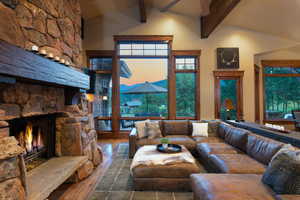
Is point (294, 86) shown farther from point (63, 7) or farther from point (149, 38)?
point (63, 7)

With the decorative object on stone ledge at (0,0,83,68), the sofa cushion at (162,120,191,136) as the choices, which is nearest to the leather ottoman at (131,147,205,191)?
the sofa cushion at (162,120,191,136)

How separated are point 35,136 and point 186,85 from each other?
493 centimetres

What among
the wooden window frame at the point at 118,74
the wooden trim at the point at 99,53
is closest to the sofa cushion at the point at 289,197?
the wooden window frame at the point at 118,74

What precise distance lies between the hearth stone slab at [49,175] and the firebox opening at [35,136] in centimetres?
18

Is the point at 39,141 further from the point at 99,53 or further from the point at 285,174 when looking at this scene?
the point at 99,53

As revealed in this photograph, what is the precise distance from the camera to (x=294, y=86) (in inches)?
265

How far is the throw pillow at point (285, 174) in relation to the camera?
4.83 feet

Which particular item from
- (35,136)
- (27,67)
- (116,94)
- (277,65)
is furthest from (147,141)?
(277,65)

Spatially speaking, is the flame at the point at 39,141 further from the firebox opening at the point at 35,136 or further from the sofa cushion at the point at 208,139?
the sofa cushion at the point at 208,139

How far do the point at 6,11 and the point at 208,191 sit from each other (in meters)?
2.71

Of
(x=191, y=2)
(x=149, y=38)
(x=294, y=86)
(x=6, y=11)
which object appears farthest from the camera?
(x=294, y=86)

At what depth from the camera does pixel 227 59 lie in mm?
5871

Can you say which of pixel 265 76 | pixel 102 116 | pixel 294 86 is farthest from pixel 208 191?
pixel 294 86

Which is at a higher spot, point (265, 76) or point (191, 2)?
point (191, 2)
